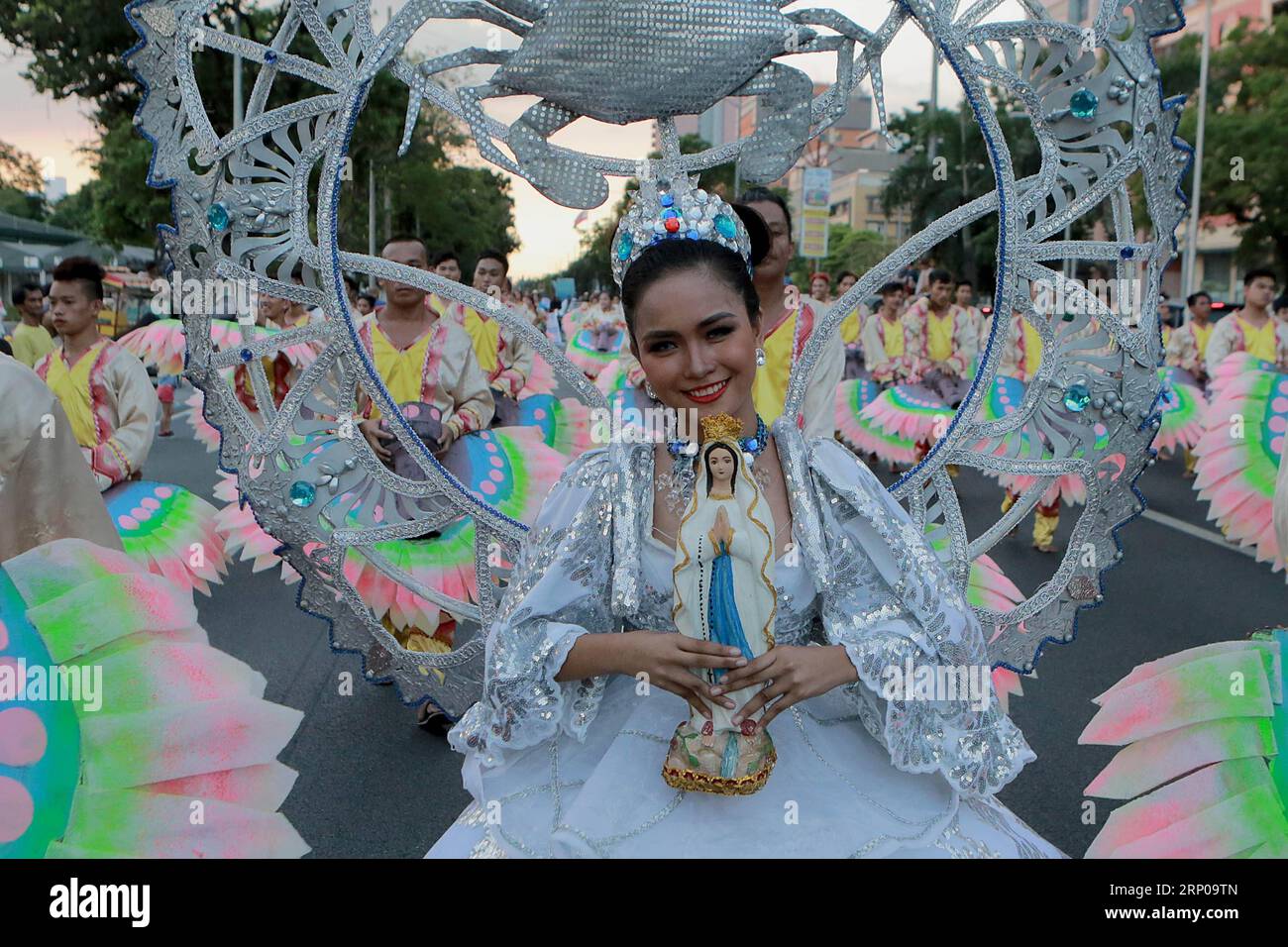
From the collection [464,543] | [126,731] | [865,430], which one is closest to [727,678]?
[126,731]

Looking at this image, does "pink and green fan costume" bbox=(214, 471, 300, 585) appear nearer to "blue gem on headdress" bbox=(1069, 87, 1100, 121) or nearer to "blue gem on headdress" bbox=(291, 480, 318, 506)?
"blue gem on headdress" bbox=(291, 480, 318, 506)

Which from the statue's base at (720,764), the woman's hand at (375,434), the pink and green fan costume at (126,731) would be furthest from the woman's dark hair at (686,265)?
the woman's hand at (375,434)

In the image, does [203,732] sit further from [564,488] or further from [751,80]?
[751,80]

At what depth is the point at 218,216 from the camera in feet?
8.78

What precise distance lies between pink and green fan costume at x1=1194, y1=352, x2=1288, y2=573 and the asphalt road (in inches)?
37.9

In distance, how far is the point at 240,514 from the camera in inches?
170

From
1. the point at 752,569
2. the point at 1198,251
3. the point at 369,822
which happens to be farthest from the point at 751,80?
the point at 1198,251

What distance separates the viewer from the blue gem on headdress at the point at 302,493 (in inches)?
108

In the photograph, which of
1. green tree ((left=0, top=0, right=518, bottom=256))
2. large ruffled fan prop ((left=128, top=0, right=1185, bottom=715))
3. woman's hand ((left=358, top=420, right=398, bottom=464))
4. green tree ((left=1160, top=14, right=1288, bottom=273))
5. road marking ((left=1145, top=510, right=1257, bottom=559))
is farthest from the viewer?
green tree ((left=1160, top=14, right=1288, bottom=273))

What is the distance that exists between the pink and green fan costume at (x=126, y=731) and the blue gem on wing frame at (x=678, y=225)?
96 cm

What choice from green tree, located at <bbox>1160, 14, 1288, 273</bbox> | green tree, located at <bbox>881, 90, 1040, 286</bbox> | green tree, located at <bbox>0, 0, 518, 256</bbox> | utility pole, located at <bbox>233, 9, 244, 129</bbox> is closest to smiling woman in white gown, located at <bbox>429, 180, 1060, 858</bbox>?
utility pole, located at <bbox>233, 9, 244, 129</bbox>

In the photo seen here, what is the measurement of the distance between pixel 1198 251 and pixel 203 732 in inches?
2035

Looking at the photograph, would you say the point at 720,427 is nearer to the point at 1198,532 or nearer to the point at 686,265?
the point at 686,265

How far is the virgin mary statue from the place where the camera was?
5.96 ft
